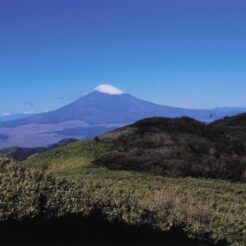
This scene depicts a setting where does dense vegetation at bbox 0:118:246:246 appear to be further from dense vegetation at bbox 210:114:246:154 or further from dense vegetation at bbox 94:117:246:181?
dense vegetation at bbox 210:114:246:154

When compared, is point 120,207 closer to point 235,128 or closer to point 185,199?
point 185,199

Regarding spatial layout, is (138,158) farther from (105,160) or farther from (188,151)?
(188,151)

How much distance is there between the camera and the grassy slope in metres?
11.2

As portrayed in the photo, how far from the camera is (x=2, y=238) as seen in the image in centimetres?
961

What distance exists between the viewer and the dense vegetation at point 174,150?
2214cm

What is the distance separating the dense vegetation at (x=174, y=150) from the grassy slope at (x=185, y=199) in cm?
174

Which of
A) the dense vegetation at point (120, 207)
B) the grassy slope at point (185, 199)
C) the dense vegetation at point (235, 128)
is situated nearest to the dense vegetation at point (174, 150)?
the dense vegetation at point (235, 128)

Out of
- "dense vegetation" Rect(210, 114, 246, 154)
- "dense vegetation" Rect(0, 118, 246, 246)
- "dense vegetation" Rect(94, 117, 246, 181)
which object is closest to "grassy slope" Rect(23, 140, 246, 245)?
"dense vegetation" Rect(0, 118, 246, 246)

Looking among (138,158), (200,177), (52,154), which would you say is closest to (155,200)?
(200,177)

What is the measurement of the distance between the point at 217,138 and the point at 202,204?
15.8m

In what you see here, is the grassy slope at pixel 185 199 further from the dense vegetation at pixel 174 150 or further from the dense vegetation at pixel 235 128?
the dense vegetation at pixel 235 128

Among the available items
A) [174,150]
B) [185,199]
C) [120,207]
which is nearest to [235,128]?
Result: [174,150]

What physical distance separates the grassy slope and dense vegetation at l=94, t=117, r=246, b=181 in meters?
1.74

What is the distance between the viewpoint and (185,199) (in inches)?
537
